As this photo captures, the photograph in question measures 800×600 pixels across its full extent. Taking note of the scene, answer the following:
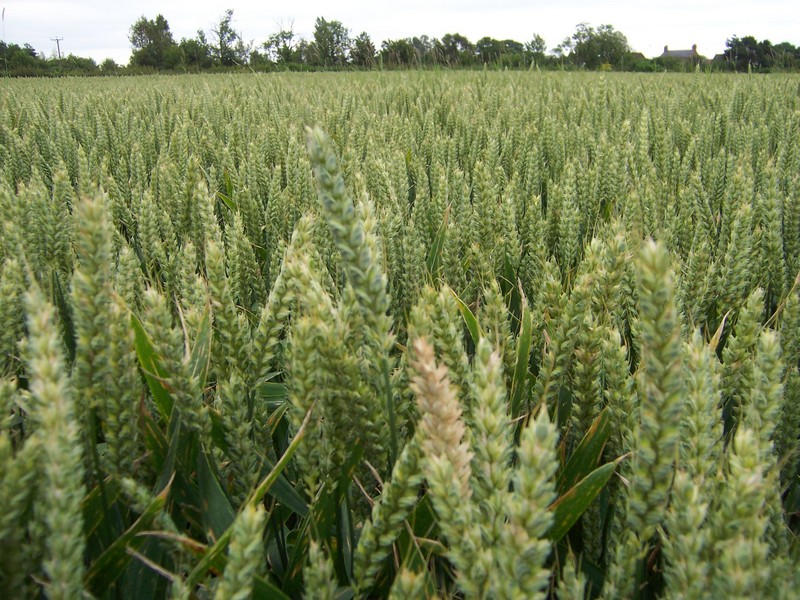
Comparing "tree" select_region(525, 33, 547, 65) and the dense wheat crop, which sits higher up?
"tree" select_region(525, 33, 547, 65)

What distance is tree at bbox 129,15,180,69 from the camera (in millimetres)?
26186

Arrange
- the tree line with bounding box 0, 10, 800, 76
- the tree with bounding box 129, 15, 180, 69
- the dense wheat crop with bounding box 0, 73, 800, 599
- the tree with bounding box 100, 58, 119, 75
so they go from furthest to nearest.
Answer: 1. the tree with bounding box 129, 15, 180, 69
2. the tree with bounding box 100, 58, 119, 75
3. the tree line with bounding box 0, 10, 800, 76
4. the dense wheat crop with bounding box 0, 73, 800, 599

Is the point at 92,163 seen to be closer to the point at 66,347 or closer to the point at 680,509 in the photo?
the point at 66,347

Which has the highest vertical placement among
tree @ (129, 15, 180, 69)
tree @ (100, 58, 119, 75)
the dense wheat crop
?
tree @ (129, 15, 180, 69)

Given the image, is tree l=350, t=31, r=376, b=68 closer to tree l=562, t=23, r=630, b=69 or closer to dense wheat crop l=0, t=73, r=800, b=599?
tree l=562, t=23, r=630, b=69

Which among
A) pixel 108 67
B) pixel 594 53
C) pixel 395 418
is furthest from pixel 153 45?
pixel 395 418

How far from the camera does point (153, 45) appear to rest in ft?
108

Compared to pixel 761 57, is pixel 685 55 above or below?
above

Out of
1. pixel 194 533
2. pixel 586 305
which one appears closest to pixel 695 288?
pixel 586 305

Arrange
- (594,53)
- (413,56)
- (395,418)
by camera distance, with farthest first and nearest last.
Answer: (594,53)
(413,56)
(395,418)

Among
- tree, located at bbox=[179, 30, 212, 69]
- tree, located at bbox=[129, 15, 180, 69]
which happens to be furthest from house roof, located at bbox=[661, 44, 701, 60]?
tree, located at bbox=[129, 15, 180, 69]

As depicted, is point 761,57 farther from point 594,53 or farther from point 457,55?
point 457,55

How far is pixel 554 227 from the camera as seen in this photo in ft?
4.65

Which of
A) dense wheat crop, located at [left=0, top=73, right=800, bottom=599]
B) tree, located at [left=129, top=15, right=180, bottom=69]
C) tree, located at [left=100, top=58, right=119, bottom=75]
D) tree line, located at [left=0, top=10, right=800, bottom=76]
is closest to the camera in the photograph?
dense wheat crop, located at [left=0, top=73, right=800, bottom=599]
